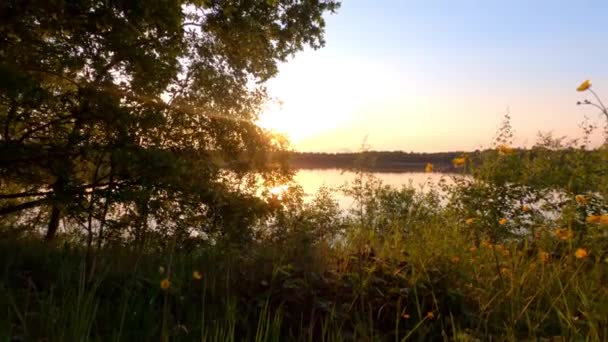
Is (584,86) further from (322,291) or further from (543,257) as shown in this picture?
(322,291)

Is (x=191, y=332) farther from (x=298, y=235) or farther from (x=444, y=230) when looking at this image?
(x=444, y=230)

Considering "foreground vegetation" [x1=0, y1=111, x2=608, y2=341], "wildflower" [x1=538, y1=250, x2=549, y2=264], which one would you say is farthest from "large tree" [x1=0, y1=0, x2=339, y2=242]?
"wildflower" [x1=538, y1=250, x2=549, y2=264]

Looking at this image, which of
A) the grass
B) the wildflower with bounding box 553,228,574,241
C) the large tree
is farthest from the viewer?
the large tree

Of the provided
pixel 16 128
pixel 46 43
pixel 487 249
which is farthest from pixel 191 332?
pixel 16 128

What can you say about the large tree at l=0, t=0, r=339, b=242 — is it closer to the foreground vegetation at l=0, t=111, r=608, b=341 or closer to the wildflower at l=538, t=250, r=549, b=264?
the foreground vegetation at l=0, t=111, r=608, b=341

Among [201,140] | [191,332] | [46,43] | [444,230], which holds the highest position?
[46,43]

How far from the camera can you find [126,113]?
5484 millimetres

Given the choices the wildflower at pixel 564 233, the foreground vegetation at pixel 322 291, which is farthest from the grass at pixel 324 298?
the wildflower at pixel 564 233

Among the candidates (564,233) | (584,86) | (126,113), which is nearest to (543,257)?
(564,233)

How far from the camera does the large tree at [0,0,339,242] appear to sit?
5.52 metres

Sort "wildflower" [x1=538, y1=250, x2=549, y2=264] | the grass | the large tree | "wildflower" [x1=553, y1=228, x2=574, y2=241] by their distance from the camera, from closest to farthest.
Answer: the grass, "wildflower" [x1=553, y1=228, x2=574, y2=241], "wildflower" [x1=538, y1=250, x2=549, y2=264], the large tree

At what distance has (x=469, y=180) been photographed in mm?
7801

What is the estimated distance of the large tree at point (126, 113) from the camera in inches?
217

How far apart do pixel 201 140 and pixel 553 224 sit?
194 inches
